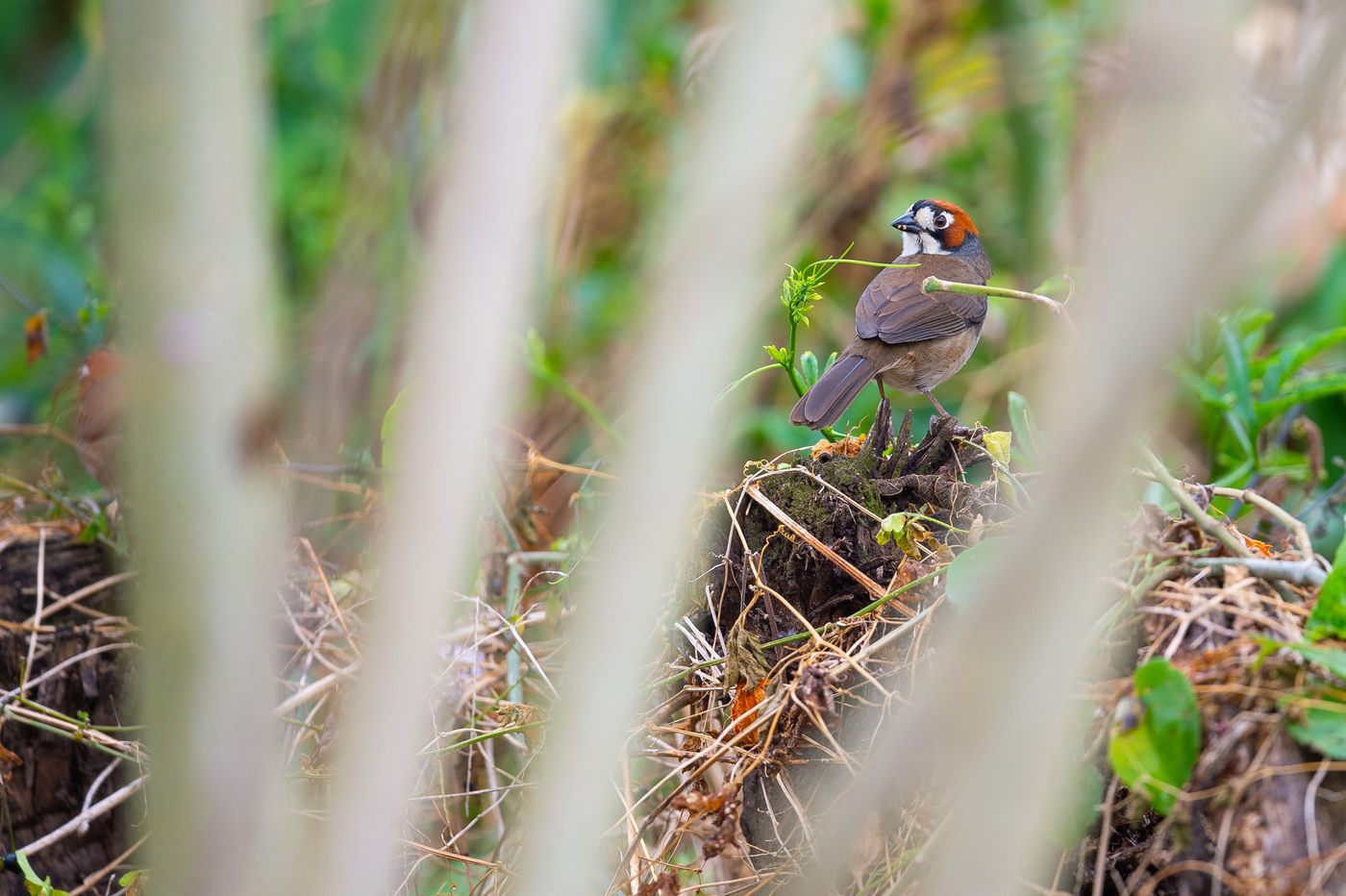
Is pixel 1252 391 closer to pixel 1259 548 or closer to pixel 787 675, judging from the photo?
pixel 1259 548

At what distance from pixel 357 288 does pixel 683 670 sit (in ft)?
4.47

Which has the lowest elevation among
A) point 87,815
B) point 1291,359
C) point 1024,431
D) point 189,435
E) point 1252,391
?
point 87,815

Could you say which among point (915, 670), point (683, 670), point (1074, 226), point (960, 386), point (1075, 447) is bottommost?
point (960, 386)

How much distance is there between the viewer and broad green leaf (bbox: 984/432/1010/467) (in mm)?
1292

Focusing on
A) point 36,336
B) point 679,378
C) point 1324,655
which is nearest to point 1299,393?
point 1324,655

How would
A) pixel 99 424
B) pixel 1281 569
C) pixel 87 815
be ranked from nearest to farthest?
1. pixel 1281 569
2. pixel 87 815
3. pixel 99 424

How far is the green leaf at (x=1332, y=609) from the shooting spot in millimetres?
933

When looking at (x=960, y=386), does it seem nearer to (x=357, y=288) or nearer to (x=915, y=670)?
(x=357, y=288)

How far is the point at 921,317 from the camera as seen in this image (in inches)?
72.4

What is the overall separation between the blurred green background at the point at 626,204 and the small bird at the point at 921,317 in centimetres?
33

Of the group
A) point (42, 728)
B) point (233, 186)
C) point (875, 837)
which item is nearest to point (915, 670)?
point (875, 837)

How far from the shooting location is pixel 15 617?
1.73m

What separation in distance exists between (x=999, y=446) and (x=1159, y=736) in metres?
0.48

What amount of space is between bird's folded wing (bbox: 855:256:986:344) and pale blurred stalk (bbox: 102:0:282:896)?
1.28 metres
